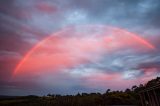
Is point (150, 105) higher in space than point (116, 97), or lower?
lower

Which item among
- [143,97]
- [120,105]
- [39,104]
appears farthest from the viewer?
[120,105]

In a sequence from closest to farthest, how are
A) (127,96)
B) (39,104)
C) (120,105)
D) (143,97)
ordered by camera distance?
(143,97)
(39,104)
(120,105)
(127,96)

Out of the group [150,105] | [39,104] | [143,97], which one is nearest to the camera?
[150,105]

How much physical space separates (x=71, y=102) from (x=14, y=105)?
36.3ft

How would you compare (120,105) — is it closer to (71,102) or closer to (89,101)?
(89,101)

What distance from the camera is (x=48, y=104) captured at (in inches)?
1866

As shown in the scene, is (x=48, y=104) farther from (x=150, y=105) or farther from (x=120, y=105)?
(x=150, y=105)

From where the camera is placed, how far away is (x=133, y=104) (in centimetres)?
5497

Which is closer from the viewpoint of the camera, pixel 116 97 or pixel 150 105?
pixel 150 105

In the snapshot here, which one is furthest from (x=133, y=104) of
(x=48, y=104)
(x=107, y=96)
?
(x=48, y=104)

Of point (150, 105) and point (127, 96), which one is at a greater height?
point (127, 96)

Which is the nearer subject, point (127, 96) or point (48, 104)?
point (48, 104)

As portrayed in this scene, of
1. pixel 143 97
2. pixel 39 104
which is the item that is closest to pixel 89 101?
pixel 39 104

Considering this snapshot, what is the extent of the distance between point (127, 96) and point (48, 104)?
65.3 ft
